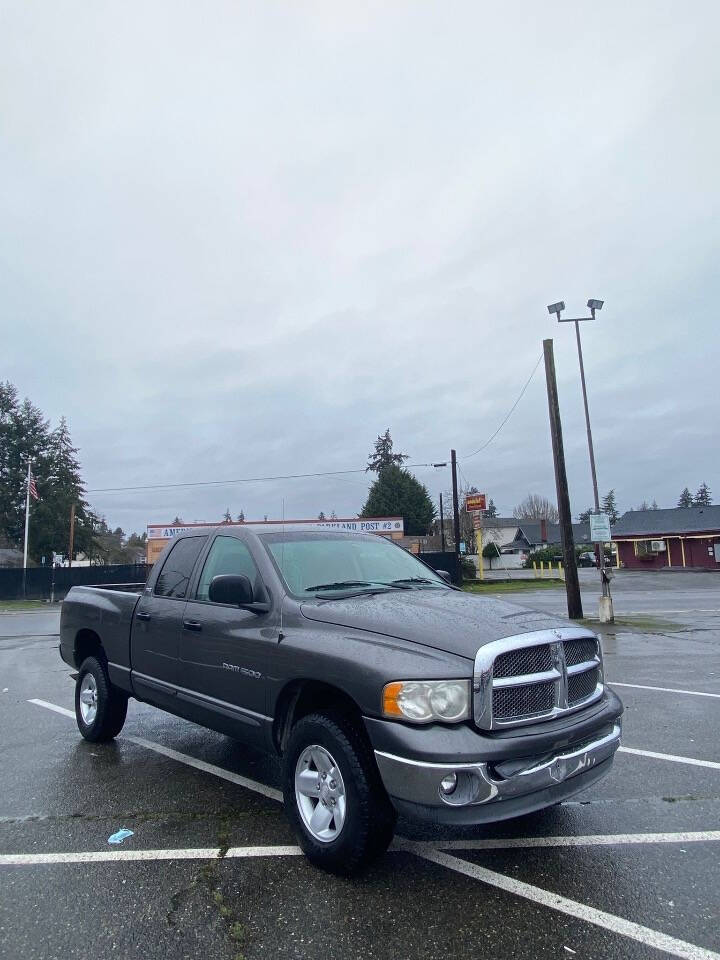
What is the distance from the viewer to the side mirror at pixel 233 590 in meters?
4.11

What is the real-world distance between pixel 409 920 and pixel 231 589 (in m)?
1.98

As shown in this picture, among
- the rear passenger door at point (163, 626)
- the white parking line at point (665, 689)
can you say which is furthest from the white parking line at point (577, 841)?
the white parking line at point (665, 689)

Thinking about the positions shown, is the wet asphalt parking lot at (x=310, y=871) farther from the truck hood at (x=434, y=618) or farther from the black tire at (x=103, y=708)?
the truck hood at (x=434, y=618)

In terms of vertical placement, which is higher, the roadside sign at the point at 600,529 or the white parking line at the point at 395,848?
the roadside sign at the point at 600,529

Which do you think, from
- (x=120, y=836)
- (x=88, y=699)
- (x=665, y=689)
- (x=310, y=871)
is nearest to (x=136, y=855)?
(x=120, y=836)

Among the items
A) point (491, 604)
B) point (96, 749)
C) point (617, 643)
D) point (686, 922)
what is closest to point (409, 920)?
point (686, 922)

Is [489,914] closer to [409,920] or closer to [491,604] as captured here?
[409,920]

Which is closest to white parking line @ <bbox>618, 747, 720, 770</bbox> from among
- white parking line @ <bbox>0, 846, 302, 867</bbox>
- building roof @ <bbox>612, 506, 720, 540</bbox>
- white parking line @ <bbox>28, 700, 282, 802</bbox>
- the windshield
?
the windshield

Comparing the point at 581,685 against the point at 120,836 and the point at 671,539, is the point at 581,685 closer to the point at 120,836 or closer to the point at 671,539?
the point at 120,836

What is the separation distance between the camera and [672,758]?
531 cm

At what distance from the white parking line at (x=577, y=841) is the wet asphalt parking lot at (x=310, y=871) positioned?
12mm

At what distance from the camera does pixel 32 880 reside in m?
3.45

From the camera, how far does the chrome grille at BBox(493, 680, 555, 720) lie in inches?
127

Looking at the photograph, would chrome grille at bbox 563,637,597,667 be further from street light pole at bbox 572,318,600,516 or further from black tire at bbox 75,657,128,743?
street light pole at bbox 572,318,600,516
